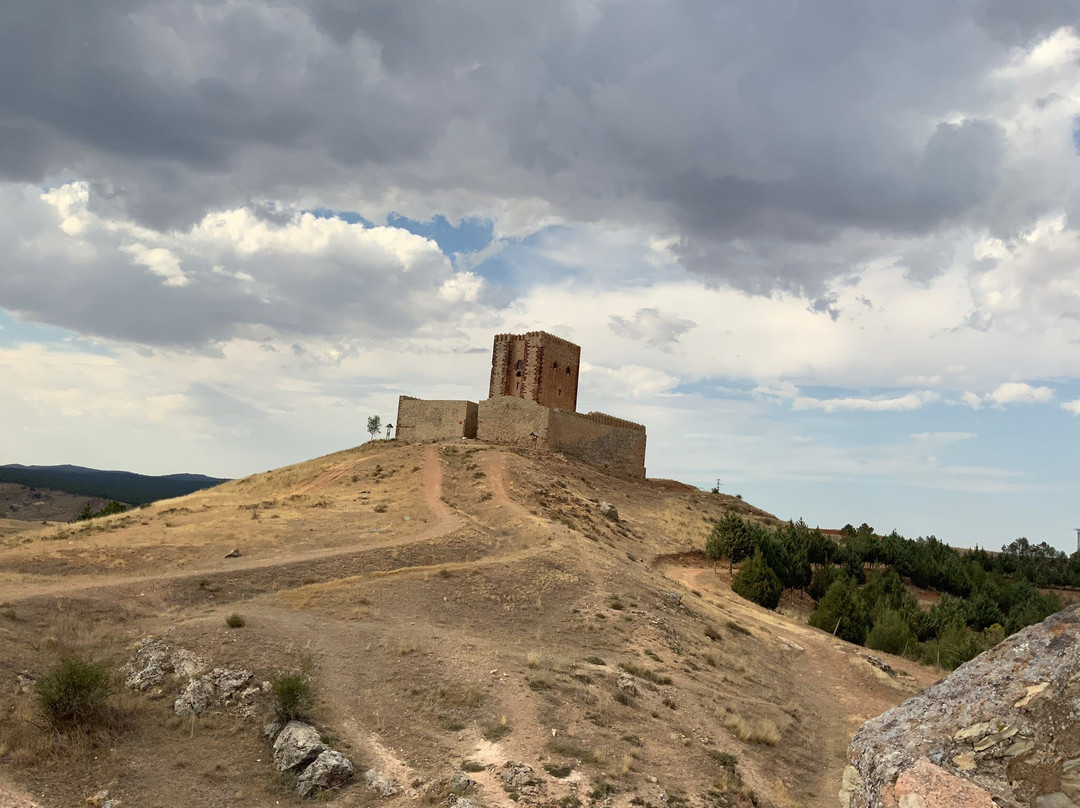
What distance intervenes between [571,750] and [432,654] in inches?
194

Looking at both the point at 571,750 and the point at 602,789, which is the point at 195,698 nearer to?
the point at 571,750

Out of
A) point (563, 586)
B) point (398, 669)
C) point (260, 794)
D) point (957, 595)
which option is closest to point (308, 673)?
point (398, 669)

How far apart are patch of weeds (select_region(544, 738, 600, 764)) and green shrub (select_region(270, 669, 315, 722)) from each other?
5.01 m

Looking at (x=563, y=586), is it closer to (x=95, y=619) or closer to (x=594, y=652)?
(x=594, y=652)

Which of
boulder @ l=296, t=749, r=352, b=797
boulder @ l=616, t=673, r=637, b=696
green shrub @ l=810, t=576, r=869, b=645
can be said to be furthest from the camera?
green shrub @ l=810, t=576, r=869, b=645

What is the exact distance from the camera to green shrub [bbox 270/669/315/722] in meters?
14.0

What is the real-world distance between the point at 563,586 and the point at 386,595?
20.1ft

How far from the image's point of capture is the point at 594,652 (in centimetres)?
2009

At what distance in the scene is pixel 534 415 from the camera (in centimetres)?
4659

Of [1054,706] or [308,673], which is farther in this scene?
[308,673]

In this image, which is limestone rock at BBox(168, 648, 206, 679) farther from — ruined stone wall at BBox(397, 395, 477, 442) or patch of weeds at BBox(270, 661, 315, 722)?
ruined stone wall at BBox(397, 395, 477, 442)

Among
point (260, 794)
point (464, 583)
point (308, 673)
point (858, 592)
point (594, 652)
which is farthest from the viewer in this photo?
point (858, 592)

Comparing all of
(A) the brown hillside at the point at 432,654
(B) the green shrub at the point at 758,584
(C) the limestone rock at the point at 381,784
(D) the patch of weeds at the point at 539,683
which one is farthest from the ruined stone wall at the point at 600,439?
(C) the limestone rock at the point at 381,784

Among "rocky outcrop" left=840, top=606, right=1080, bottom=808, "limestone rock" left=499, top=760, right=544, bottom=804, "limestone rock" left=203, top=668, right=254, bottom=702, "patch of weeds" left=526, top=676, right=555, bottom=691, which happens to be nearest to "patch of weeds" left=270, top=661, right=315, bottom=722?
"limestone rock" left=203, top=668, right=254, bottom=702
